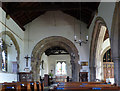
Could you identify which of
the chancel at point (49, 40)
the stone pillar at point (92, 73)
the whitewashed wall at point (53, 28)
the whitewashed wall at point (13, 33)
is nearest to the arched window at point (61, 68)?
the chancel at point (49, 40)

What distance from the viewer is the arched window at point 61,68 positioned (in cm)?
2191

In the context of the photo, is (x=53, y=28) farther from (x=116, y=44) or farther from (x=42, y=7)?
(x=116, y=44)

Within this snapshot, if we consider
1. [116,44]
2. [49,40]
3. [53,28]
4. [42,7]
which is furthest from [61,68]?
[116,44]

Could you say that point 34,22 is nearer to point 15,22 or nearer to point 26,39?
point 26,39

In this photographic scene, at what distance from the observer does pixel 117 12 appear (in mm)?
5461

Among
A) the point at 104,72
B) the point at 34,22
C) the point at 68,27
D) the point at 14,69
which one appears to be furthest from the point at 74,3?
the point at 104,72

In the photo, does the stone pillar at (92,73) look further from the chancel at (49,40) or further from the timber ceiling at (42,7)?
the timber ceiling at (42,7)

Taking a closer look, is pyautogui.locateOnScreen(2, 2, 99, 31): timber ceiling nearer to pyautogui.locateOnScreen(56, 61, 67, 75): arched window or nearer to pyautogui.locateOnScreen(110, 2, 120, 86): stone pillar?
pyautogui.locateOnScreen(110, 2, 120, 86): stone pillar

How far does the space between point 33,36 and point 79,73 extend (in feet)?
12.0

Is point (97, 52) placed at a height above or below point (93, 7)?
below

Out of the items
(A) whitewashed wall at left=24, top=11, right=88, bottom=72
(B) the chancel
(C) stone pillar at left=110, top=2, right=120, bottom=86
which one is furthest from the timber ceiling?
(C) stone pillar at left=110, top=2, right=120, bottom=86

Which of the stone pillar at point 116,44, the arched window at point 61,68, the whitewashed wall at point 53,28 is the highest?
the whitewashed wall at point 53,28

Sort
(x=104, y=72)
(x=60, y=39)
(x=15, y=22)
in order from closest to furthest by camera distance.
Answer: (x=15, y=22) → (x=60, y=39) → (x=104, y=72)

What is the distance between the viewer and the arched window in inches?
862
